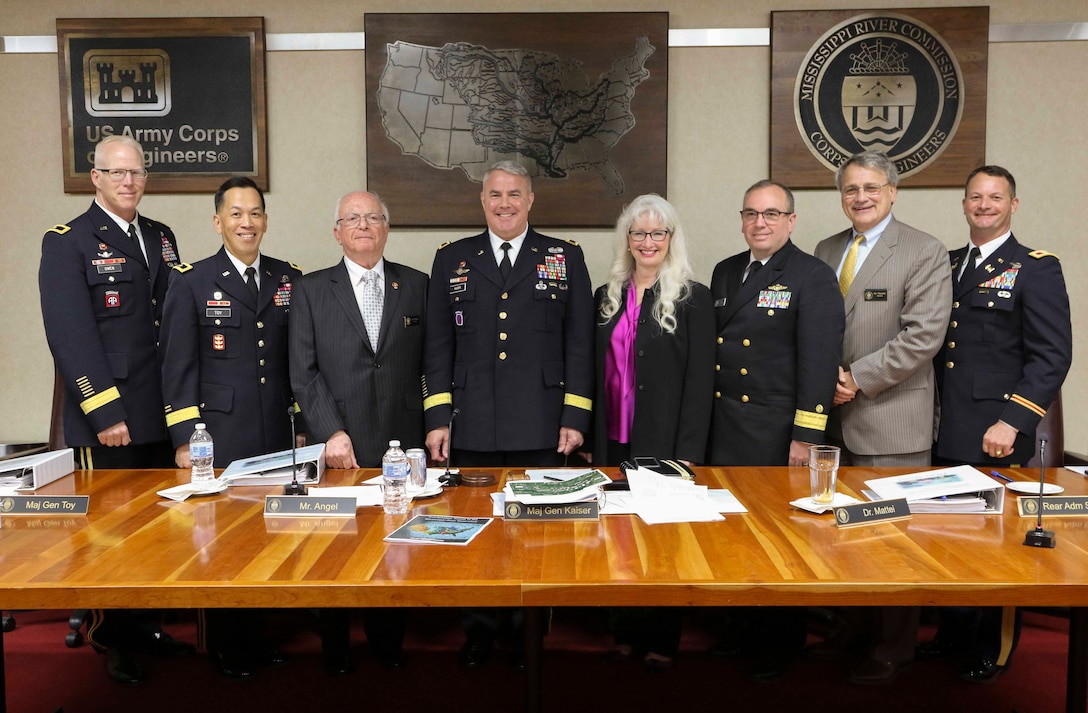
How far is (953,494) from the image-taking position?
2.15m

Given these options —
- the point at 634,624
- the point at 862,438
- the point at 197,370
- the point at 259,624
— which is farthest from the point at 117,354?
the point at 862,438

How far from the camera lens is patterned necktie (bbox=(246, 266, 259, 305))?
126 inches

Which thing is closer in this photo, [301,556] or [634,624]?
[301,556]

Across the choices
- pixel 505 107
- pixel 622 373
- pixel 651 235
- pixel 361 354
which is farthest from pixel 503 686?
pixel 505 107

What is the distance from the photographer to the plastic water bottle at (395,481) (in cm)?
215

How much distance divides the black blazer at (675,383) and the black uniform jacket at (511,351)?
262mm

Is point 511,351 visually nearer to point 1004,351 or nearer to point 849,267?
point 849,267

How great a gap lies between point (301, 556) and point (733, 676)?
1771 millimetres

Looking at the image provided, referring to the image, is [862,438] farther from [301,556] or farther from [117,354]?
[117,354]

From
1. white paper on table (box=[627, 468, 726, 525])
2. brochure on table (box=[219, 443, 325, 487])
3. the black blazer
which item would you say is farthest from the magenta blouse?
brochure on table (box=[219, 443, 325, 487])

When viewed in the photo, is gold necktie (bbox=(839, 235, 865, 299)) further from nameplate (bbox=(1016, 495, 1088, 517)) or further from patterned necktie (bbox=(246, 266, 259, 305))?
patterned necktie (bbox=(246, 266, 259, 305))

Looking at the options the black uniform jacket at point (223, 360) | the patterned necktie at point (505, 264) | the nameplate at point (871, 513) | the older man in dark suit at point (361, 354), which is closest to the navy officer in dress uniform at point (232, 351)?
the black uniform jacket at point (223, 360)

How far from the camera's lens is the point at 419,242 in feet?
13.8

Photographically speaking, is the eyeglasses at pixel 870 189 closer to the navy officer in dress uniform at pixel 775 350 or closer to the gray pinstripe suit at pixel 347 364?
the navy officer in dress uniform at pixel 775 350
